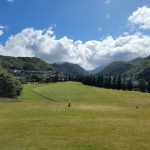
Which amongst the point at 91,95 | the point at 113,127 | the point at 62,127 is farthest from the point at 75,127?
the point at 91,95

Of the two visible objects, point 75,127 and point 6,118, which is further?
point 6,118

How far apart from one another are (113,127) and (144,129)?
10.7ft

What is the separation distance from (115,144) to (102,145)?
1195mm

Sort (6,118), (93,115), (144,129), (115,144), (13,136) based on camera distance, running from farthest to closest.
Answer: (93,115), (6,118), (144,129), (13,136), (115,144)

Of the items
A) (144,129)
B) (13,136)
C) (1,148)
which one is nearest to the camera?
(1,148)

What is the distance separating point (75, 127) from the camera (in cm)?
3559

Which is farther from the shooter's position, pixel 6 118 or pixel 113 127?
pixel 6 118

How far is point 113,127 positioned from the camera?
118 feet

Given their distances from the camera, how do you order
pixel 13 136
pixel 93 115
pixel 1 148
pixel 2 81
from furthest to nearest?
pixel 2 81, pixel 93 115, pixel 13 136, pixel 1 148

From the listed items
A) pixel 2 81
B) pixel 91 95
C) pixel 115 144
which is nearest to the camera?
pixel 115 144

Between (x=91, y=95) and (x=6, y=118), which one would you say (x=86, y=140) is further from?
(x=91, y=95)

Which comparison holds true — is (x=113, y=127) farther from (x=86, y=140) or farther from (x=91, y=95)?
(x=91, y=95)

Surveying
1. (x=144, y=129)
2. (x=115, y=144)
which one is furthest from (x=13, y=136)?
(x=144, y=129)

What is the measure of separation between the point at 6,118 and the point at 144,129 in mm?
17183
